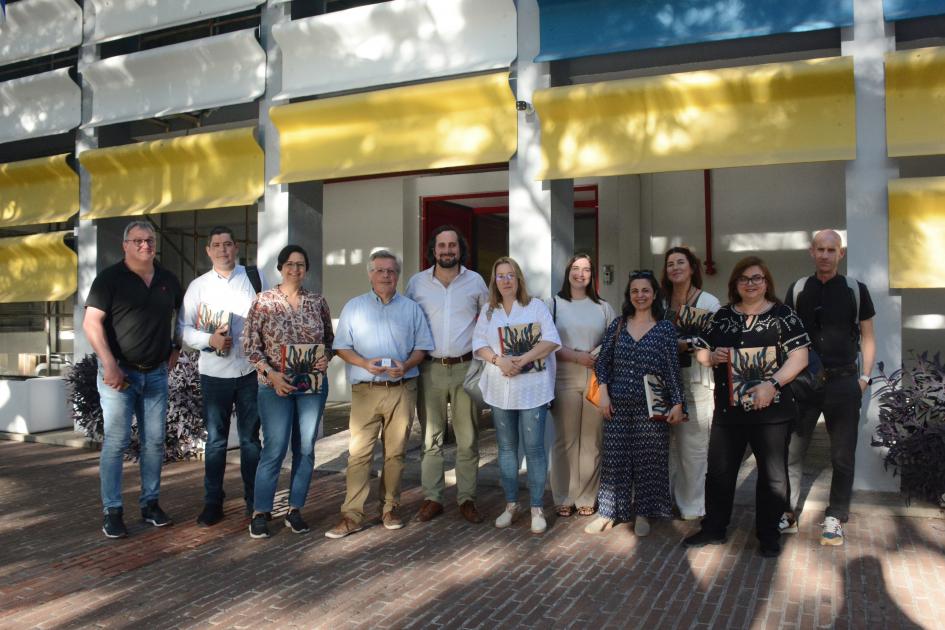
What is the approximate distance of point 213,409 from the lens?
5492 millimetres

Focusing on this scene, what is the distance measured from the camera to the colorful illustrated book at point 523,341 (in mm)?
5238

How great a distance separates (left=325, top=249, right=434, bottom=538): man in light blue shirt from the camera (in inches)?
207

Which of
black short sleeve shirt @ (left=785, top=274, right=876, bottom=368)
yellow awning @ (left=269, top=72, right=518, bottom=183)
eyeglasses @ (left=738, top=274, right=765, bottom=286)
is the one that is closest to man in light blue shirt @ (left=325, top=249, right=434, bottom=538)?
eyeglasses @ (left=738, top=274, right=765, bottom=286)

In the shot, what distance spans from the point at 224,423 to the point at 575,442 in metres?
2.57

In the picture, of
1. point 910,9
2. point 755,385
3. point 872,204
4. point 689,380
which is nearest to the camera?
point 755,385

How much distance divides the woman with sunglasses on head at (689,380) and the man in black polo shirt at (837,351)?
2.04 feet

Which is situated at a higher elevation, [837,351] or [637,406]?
[837,351]

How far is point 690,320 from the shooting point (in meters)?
5.16

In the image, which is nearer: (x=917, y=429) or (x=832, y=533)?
(x=832, y=533)

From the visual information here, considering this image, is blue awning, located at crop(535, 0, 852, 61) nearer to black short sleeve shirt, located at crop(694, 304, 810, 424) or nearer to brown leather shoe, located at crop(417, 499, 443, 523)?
black short sleeve shirt, located at crop(694, 304, 810, 424)

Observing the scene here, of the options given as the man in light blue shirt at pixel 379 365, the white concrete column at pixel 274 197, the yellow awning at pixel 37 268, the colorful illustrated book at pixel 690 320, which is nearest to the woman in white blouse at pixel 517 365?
the man in light blue shirt at pixel 379 365

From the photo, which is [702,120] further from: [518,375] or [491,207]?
[491,207]

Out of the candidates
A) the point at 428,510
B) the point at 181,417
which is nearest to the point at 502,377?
the point at 428,510

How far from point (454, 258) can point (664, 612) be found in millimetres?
2758
